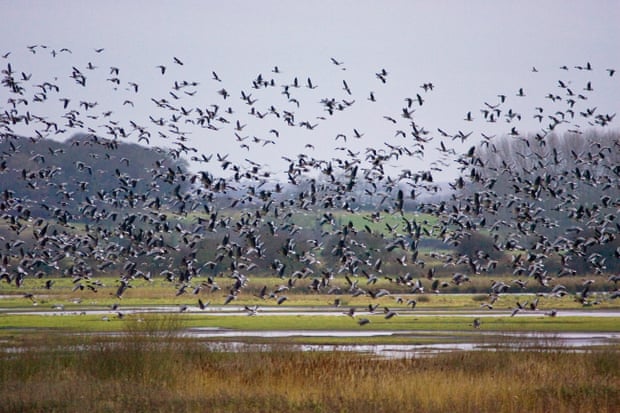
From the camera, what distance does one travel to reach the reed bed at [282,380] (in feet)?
87.0

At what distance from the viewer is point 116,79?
1946 inches

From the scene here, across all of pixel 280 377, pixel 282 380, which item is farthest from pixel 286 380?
pixel 280 377

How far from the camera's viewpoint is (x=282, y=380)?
31.9 metres

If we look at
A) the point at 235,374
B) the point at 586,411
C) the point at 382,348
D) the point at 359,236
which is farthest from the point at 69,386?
the point at 359,236

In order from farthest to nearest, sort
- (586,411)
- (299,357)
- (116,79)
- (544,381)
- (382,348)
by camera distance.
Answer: (116,79), (382,348), (299,357), (544,381), (586,411)

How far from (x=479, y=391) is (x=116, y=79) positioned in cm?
2586

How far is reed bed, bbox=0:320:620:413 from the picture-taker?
26.5 m

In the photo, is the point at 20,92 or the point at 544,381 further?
the point at 20,92

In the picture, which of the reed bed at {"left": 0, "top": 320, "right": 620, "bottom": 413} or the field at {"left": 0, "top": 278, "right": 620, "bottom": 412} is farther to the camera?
the field at {"left": 0, "top": 278, "right": 620, "bottom": 412}

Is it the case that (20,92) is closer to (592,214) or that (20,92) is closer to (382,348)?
(382,348)

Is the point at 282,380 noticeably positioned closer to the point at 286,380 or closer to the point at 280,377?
the point at 286,380

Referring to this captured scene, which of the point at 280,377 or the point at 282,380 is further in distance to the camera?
the point at 280,377

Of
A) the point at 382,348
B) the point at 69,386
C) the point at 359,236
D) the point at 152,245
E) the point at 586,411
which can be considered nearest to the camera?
the point at 586,411

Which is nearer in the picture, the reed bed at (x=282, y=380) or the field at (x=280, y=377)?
the reed bed at (x=282, y=380)
